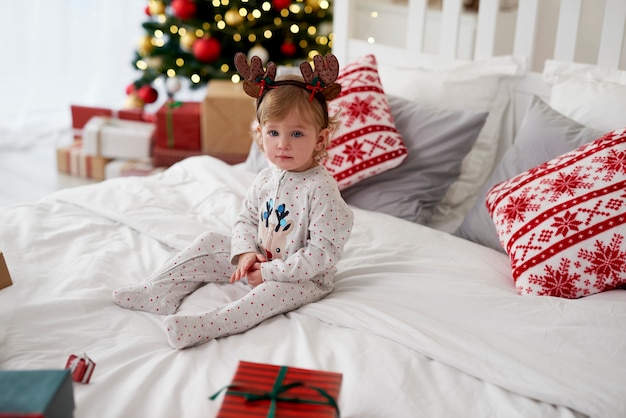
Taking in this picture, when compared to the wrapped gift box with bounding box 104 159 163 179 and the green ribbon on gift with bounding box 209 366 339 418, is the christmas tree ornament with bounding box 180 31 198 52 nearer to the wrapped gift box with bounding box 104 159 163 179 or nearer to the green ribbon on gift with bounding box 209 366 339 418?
the wrapped gift box with bounding box 104 159 163 179

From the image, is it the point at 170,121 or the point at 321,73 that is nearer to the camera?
the point at 321,73

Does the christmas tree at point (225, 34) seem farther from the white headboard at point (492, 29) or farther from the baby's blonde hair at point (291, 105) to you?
the baby's blonde hair at point (291, 105)

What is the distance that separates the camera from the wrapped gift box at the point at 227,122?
9.65 feet

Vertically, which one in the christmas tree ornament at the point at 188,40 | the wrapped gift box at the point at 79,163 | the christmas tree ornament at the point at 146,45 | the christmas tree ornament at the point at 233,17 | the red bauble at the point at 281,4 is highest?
the red bauble at the point at 281,4

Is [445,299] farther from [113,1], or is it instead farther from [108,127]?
[113,1]

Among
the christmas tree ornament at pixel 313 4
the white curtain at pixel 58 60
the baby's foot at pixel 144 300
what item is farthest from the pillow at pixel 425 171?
the white curtain at pixel 58 60

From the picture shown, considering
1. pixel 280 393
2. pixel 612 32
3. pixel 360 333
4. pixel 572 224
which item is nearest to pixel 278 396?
pixel 280 393

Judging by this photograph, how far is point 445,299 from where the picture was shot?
4.70 ft

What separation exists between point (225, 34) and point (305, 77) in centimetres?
212

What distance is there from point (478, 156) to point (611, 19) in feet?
1.78

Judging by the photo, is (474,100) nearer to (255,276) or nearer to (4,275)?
(255,276)

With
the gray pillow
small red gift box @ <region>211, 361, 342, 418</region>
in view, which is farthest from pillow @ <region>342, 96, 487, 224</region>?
small red gift box @ <region>211, 361, 342, 418</region>

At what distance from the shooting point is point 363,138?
201 centimetres

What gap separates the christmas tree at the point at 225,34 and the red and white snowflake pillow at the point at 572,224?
190 cm
